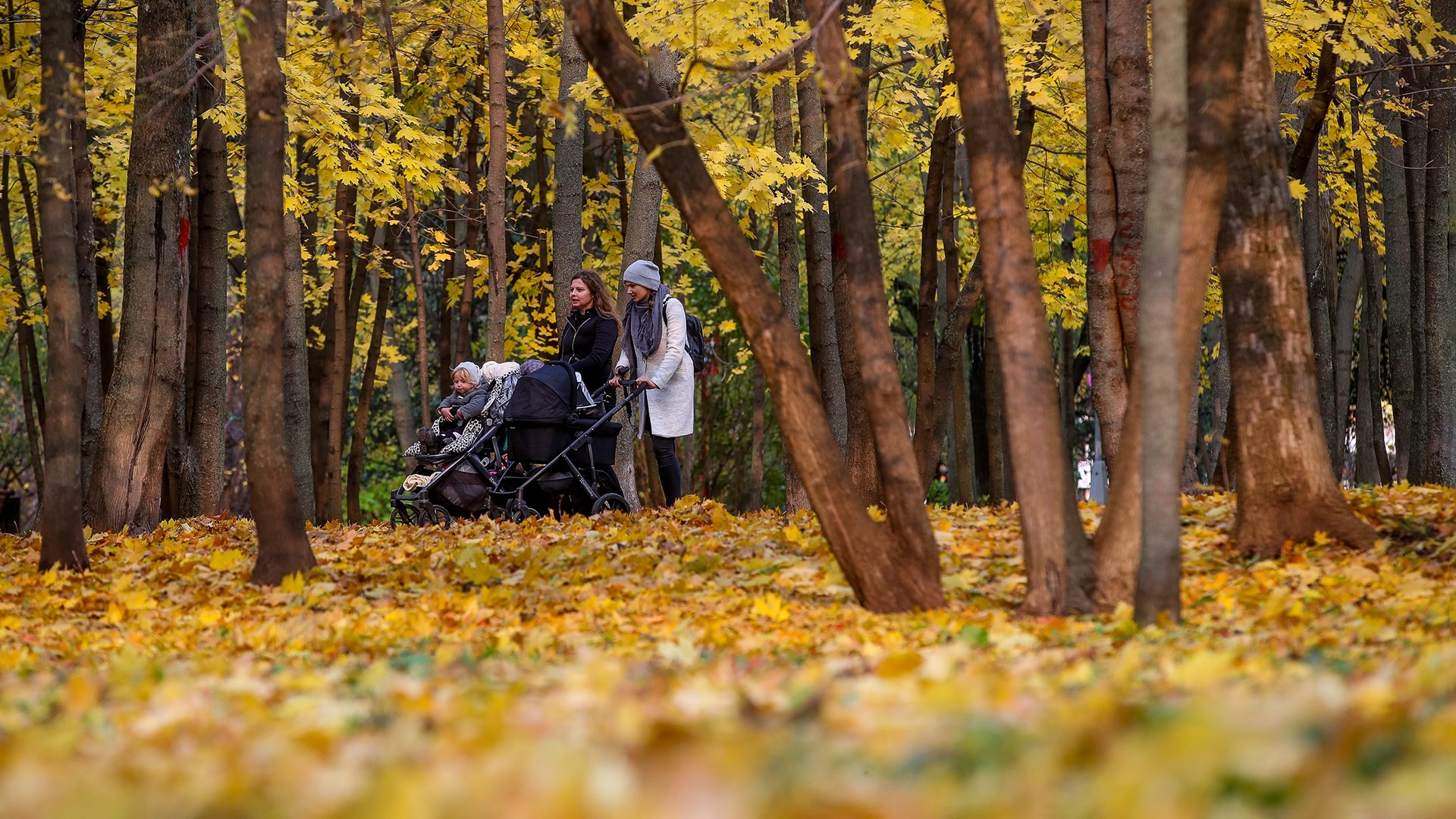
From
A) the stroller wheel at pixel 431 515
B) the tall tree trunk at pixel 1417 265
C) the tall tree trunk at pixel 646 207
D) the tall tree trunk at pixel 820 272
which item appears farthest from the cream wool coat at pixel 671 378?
the tall tree trunk at pixel 1417 265

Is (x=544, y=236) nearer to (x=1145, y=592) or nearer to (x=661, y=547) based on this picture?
(x=661, y=547)

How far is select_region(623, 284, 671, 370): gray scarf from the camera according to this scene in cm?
1120

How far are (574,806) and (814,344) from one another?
32.8 ft

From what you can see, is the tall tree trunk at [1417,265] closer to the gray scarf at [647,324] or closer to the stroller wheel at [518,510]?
the gray scarf at [647,324]

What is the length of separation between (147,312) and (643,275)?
3.72 meters

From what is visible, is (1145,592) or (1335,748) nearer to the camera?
(1335,748)

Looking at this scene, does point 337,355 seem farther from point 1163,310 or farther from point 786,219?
point 1163,310

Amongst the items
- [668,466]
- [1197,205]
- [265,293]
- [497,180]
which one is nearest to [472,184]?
[497,180]

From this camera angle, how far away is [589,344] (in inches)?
454

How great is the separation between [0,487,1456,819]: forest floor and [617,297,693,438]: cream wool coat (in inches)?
115

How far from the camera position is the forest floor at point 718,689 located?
1856 millimetres

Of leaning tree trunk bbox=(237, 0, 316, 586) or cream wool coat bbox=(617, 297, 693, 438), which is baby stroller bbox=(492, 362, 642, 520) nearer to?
cream wool coat bbox=(617, 297, 693, 438)

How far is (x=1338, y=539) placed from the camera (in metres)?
7.01

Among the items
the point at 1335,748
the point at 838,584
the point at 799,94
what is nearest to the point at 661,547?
the point at 838,584
